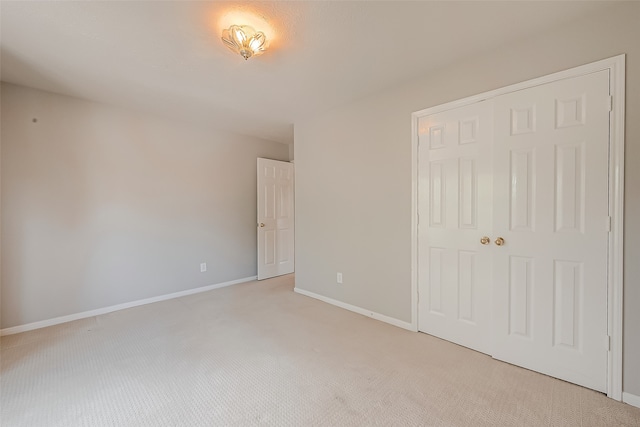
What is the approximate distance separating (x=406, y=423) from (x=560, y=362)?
1246mm

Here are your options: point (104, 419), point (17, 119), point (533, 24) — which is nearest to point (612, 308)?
point (533, 24)

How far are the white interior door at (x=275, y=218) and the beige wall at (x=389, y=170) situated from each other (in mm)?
938

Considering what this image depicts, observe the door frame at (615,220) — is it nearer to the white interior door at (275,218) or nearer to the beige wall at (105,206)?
the white interior door at (275,218)

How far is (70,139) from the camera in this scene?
2.90m

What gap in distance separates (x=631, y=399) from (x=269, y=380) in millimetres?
2227

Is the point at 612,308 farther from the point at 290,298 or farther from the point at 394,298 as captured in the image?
the point at 290,298

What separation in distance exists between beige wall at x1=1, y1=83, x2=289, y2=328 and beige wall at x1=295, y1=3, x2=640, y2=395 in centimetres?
135

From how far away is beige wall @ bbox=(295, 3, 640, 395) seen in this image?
63.0 inches

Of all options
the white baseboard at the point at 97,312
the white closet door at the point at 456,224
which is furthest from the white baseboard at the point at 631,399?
the white baseboard at the point at 97,312

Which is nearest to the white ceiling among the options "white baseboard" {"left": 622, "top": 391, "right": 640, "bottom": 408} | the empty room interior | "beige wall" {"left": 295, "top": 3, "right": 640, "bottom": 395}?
the empty room interior

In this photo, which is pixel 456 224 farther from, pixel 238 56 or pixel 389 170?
pixel 238 56

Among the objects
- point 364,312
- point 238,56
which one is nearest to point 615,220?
point 364,312

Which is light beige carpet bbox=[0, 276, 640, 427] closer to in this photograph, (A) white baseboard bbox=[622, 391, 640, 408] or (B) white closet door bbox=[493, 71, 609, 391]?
(A) white baseboard bbox=[622, 391, 640, 408]

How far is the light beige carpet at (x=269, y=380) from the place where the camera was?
152 centimetres
